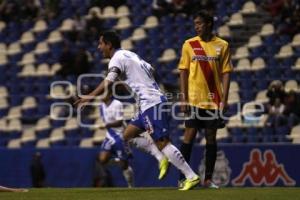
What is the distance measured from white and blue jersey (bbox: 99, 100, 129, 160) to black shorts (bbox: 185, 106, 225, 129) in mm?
5565

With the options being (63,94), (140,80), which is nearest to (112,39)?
(140,80)

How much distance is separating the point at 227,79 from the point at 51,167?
8.96 m

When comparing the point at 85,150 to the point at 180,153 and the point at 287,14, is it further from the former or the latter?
the point at 180,153

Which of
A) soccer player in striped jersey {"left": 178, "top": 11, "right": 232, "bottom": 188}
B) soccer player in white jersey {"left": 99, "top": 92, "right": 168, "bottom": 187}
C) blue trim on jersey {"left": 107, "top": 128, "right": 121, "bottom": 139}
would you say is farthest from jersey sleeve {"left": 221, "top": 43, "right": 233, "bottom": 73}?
blue trim on jersey {"left": 107, "top": 128, "right": 121, "bottom": 139}

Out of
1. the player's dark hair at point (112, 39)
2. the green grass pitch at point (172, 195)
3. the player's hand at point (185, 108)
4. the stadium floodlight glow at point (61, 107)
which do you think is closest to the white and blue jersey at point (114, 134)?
the stadium floodlight glow at point (61, 107)

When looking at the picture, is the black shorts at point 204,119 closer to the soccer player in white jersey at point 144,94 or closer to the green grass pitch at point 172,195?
the soccer player in white jersey at point 144,94

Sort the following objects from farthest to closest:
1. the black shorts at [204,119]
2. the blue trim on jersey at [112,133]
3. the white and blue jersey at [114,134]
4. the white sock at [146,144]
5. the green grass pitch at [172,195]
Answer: the blue trim on jersey at [112,133] → the white and blue jersey at [114,134] → the white sock at [146,144] → the black shorts at [204,119] → the green grass pitch at [172,195]

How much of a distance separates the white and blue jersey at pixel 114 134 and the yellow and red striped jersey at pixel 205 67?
5.62 meters

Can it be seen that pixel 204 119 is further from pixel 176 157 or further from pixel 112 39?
pixel 112 39

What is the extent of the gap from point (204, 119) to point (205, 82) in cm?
45

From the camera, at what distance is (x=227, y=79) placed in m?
11.0

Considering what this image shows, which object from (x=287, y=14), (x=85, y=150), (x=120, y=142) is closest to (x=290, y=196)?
(x=120, y=142)

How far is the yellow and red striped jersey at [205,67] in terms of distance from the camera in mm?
10922

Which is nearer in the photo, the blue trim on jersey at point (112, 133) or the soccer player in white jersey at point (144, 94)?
the soccer player in white jersey at point (144, 94)
